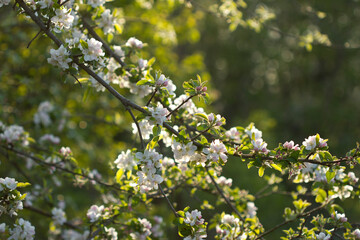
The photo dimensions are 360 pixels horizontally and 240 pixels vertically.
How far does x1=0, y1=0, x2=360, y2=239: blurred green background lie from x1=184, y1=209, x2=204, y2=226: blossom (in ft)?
2.97

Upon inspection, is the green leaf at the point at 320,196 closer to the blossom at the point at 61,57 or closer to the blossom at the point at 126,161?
the blossom at the point at 126,161

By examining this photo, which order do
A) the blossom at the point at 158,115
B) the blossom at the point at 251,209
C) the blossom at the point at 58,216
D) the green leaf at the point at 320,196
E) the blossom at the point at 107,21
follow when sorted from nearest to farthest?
the blossom at the point at 158,115 < the green leaf at the point at 320,196 < the blossom at the point at 107,21 < the blossom at the point at 251,209 < the blossom at the point at 58,216

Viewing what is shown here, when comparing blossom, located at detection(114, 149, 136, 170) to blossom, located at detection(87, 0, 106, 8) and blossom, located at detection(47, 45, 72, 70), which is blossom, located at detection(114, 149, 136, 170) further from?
blossom, located at detection(87, 0, 106, 8)

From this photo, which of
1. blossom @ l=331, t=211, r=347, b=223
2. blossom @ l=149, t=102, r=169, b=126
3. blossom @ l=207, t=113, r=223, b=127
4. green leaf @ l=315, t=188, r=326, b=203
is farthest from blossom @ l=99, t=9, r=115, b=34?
blossom @ l=331, t=211, r=347, b=223

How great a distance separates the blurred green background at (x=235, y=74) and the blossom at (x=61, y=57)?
14cm

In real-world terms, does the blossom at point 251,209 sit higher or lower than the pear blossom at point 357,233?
higher

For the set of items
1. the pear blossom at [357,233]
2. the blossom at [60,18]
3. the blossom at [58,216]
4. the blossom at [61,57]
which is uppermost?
the blossom at [60,18]

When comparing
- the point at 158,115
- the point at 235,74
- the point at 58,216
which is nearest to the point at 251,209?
the point at 158,115

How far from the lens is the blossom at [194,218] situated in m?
1.65

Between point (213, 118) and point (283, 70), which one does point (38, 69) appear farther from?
point (283, 70)

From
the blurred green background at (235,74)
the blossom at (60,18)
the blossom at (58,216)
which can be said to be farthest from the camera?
the blurred green background at (235,74)

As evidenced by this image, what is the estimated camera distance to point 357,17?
12.5 m

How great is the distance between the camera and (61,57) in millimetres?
1675

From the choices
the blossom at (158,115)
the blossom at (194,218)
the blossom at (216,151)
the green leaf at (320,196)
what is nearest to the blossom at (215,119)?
the blossom at (216,151)
